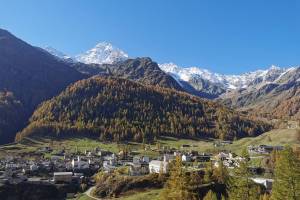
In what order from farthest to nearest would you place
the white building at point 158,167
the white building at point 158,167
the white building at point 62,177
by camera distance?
the white building at point 62,177, the white building at point 158,167, the white building at point 158,167

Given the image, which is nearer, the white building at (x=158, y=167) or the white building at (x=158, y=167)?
the white building at (x=158, y=167)

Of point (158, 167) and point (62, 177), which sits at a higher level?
point (158, 167)

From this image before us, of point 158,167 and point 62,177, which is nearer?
point 62,177

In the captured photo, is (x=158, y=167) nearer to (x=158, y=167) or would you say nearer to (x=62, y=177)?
(x=158, y=167)

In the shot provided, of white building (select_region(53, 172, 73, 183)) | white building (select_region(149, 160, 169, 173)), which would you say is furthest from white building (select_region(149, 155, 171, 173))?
white building (select_region(53, 172, 73, 183))

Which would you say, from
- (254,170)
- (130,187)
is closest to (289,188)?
(130,187)

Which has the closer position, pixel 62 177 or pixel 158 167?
pixel 62 177

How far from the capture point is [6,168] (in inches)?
7603

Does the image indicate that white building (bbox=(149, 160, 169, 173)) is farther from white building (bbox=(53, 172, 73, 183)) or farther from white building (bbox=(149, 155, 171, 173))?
white building (bbox=(53, 172, 73, 183))

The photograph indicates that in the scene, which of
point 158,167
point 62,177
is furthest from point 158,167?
point 62,177

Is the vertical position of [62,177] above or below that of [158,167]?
below

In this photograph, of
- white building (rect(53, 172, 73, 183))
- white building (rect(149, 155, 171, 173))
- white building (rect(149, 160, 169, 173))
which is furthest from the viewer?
white building (rect(53, 172, 73, 183))

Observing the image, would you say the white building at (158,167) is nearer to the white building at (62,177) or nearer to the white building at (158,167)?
the white building at (158,167)

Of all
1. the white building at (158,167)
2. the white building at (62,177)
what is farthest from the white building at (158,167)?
the white building at (62,177)
